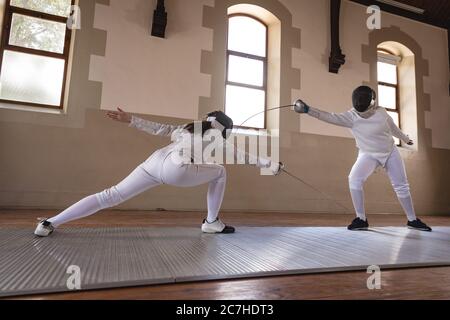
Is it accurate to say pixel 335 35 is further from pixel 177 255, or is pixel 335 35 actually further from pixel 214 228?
pixel 177 255

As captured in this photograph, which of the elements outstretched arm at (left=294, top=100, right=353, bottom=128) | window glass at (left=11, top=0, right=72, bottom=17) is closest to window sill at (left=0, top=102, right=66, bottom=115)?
window glass at (left=11, top=0, right=72, bottom=17)

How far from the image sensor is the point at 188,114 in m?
3.74

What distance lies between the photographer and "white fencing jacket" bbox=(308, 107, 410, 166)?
2578mm

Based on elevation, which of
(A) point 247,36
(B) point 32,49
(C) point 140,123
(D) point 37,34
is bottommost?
(C) point 140,123

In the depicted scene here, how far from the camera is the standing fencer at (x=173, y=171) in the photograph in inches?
62.9

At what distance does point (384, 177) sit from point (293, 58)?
228cm

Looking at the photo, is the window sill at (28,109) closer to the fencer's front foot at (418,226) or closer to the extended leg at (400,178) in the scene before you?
the extended leg at (400,178)

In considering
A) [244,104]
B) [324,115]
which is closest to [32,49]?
[244,104]

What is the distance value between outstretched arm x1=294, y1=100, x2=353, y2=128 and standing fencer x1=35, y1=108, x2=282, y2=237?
71 centimetres

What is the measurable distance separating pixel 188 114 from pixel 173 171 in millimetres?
2160

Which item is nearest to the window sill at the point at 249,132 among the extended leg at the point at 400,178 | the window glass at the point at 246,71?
the window glass at the point at 246,71

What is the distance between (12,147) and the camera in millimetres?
3076
